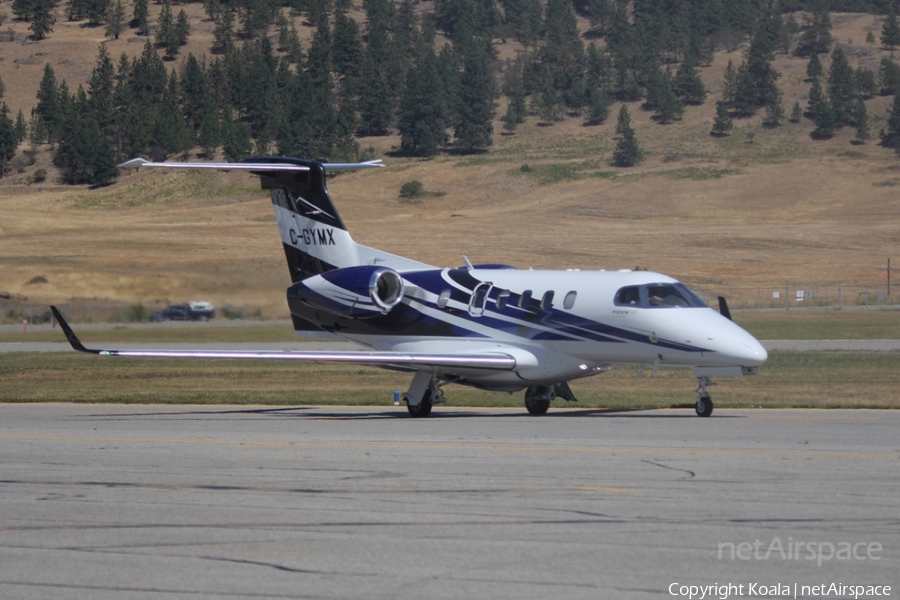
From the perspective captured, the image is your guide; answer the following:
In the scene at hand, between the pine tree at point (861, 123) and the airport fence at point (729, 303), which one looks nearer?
the airport fence at point (729, 303)

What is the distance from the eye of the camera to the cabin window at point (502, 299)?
78.9 ft

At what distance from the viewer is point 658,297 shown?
22.5m

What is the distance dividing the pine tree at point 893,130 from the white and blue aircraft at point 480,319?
4826 inches

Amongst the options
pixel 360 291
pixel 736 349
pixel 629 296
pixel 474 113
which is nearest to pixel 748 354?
pixel 736 349

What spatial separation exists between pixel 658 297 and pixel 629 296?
52 centimetres

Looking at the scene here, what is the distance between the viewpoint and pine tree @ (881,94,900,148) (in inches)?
5408

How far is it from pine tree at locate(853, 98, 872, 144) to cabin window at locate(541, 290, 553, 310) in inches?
4991

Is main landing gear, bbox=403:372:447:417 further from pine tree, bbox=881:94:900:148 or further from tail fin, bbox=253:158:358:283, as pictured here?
pine tree, bbox=881:94:900:148

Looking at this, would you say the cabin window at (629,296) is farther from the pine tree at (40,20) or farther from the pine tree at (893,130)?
the pine tree at (40,20)

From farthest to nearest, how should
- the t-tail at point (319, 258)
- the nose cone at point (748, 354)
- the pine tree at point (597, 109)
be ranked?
the pine tree at point (597, 109) < the t-tail at point (319, 258) < the nose cone at point (748, 354)

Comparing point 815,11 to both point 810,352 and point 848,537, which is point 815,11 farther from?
point 848,537

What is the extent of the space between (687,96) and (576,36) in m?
34.6

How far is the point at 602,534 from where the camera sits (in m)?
10.9

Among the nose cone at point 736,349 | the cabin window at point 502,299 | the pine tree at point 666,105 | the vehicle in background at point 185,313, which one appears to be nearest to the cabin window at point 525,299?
the cabin window at point 502,299
